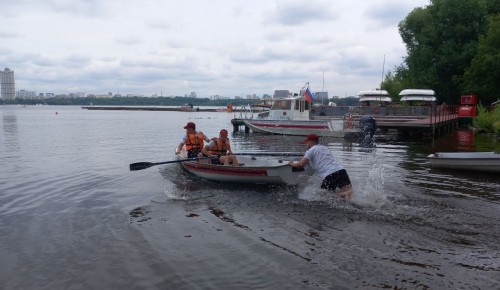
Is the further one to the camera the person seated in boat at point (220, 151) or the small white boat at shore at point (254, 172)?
the person seated in boat at point (220, 151)

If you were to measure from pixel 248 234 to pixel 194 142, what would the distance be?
7.08m

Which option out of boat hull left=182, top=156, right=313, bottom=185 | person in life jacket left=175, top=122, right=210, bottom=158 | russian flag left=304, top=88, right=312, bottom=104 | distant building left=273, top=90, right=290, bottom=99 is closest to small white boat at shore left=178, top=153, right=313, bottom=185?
boat hull left=182, top=156, right=313, bottom=185

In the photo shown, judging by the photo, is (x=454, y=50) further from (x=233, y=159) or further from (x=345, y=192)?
(x=345, y=192)

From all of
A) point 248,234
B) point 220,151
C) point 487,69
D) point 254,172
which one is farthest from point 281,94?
point 248,234

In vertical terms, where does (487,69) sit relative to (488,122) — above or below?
above

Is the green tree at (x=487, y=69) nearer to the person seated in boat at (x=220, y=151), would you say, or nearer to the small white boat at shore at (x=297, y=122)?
the small white boat at shore at (x=297, y=122)

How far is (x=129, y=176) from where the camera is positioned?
15.4 meters

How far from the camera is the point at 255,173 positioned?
1195 cm

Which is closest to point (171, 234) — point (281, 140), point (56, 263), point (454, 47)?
point (56, 263)

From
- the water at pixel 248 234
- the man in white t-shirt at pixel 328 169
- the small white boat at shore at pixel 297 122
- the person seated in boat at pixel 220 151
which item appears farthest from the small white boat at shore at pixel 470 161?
the small white boat at shore at pixel 297 122

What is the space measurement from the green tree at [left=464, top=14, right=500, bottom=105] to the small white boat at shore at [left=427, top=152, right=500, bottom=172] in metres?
26.3

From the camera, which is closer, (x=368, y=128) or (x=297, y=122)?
(x=368, y=128)

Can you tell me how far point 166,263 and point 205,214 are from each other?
9.76 ft

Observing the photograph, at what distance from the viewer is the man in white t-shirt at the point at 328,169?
9656 millimetres
